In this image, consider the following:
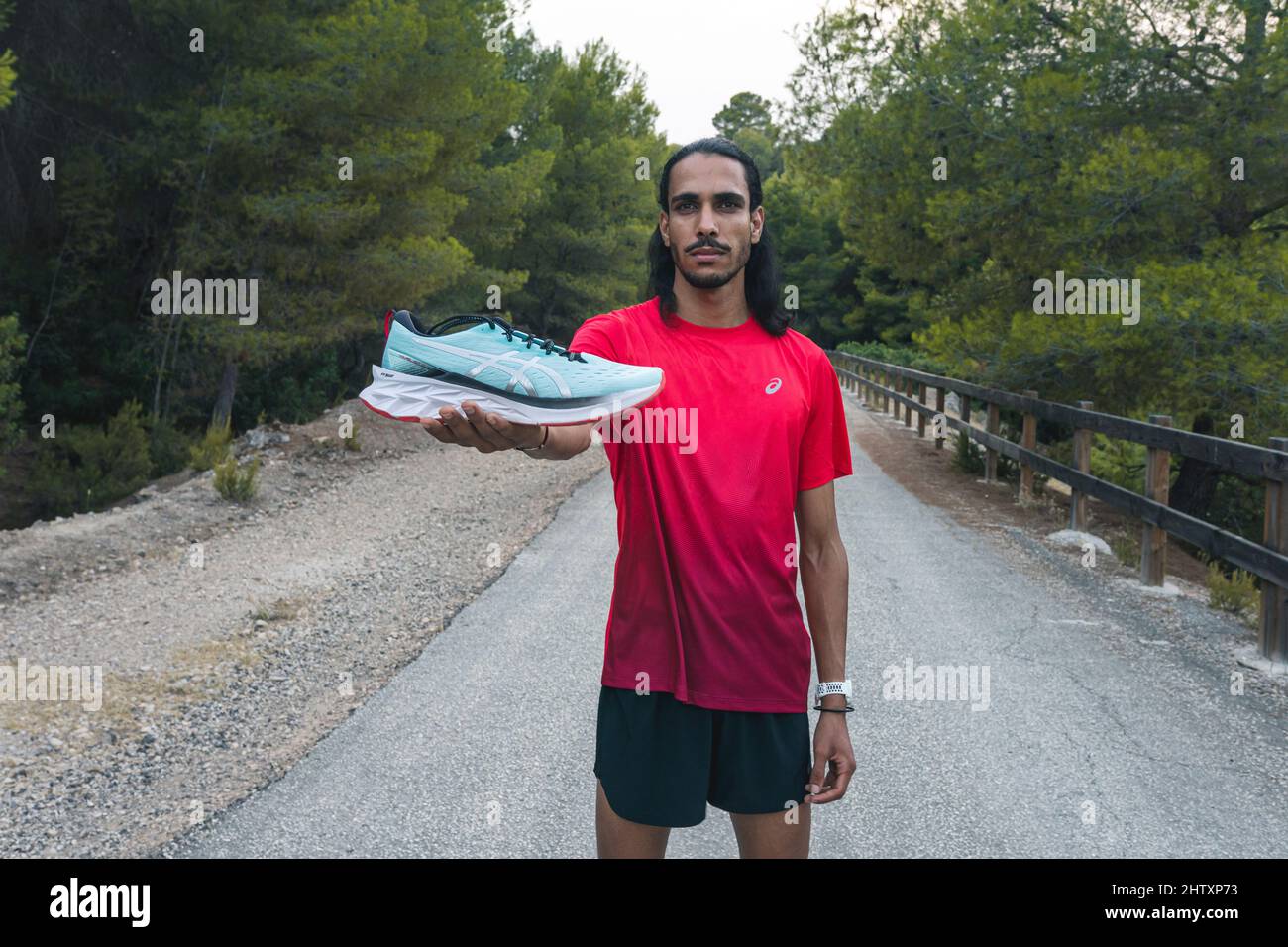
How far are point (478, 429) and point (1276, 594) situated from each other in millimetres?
5999

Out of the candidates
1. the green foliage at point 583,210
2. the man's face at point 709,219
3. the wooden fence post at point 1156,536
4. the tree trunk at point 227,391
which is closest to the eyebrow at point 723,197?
the man's face at point 709,219

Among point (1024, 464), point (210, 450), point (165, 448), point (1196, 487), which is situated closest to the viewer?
point (1024, 464)

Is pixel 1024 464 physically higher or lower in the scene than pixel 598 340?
lower

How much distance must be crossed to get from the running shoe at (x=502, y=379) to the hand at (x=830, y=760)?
84 centimetres

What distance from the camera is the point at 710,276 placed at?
228 cm

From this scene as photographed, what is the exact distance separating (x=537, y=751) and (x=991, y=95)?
10.9 metres

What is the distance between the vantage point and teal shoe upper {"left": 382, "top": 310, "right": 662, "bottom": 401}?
200cm

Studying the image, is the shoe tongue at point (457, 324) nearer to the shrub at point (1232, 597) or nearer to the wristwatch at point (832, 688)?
the wristwatch at point (832, 688)

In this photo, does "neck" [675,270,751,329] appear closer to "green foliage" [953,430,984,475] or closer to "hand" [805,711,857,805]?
"hand" [805,711,857,805]

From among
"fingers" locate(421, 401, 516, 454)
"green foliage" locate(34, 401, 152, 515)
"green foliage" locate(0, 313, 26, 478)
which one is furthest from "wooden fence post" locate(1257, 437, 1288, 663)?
"green foliage" locate(34, 401, 152, 515)

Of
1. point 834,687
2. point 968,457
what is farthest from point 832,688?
point 968,457

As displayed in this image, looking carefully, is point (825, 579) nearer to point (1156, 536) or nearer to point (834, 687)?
point (834, 687)

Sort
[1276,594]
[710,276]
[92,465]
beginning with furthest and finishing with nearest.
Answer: [92,465] < [1276,594] < [710,276]

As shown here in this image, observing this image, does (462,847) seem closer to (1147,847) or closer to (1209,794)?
(1147,847)
